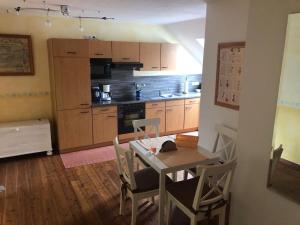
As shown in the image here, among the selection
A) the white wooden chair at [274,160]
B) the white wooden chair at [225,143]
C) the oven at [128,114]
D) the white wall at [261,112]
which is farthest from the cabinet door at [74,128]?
the white wooden chair at [274,160]

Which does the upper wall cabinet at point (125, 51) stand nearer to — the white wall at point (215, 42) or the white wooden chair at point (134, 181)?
the white wall at point (215, 42)

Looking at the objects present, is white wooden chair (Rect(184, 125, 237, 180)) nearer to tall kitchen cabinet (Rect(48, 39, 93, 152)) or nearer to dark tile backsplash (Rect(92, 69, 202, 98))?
tall kitchen cabinet (Rect(48, 39, 93, 152))

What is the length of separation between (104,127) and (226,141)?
2297 millimetres

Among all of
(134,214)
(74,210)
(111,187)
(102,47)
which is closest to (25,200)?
Answer: (74,210)

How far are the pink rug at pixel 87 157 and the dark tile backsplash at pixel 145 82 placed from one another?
118 centimetres

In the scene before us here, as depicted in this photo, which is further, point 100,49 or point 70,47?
point 100,49

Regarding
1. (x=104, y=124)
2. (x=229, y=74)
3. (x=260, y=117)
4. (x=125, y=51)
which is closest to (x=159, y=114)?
(x=104, y=124)

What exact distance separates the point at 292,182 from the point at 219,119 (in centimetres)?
151

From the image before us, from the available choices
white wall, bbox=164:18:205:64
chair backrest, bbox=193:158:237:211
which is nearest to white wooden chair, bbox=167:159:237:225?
chair backrest, bbox=193:158:237:211

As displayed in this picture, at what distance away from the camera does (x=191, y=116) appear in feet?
17.9

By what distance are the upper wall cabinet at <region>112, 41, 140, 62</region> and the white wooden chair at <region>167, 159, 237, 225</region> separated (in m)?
2.90

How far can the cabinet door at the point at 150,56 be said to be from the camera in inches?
190

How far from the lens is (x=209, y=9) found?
10.5ft

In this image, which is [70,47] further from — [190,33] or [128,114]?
[190,33]
